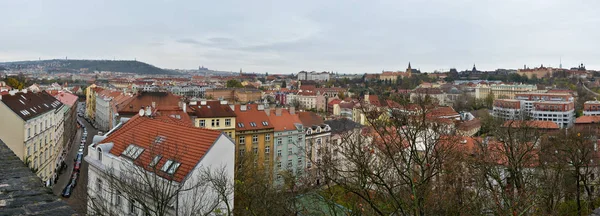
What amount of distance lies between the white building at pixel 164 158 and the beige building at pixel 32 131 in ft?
29.7

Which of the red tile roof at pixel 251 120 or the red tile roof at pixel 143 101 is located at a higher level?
the red tile roof at pixel 143 101

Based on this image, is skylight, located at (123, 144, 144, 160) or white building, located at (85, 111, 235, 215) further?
skylight, located at (123, 144, 144, 160)

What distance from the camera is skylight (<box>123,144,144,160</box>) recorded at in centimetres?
1581

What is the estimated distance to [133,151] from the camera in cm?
1641

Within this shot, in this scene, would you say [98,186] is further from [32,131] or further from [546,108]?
[546,108]

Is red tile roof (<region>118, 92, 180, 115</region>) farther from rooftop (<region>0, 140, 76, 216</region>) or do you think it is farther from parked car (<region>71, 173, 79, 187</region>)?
rooftop (<region>0, 140, 76, 216</region>)

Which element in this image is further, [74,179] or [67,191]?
[74,179]

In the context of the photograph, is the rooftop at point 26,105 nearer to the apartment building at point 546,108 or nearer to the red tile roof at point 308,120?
the red tile roof at point 308,120

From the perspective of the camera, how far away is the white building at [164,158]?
46.5ft

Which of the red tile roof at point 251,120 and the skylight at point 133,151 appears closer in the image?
the skylight at point 133,151

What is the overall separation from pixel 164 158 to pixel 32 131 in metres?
15.3

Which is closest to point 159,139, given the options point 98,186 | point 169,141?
point 169,141

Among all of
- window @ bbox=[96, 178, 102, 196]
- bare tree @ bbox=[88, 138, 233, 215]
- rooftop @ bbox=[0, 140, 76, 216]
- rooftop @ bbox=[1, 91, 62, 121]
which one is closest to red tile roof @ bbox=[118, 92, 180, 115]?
rooftop @ bbox=[1, 91, 62, 121]

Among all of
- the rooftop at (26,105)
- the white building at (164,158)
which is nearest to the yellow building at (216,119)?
the rooftop at (26,105)
